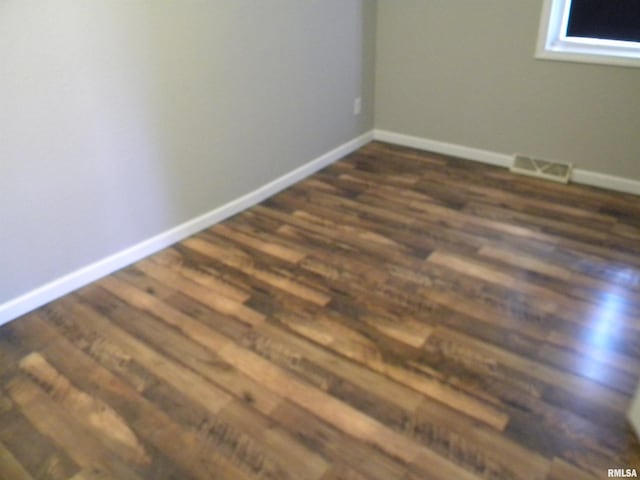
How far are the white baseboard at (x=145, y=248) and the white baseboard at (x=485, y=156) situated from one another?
56 centimetres

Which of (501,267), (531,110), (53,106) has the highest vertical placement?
(53,106)

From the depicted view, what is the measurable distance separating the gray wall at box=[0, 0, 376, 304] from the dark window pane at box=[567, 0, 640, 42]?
53.5 inches

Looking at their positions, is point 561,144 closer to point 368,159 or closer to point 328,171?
point 368,159

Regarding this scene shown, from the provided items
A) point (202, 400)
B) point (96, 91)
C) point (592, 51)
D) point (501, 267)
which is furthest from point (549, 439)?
point (592, 51)

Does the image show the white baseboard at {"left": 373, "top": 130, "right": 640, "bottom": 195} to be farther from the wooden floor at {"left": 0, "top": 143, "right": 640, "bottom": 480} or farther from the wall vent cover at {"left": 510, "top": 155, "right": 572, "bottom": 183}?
the wooden floor at {"left": 0, "top": 143, "right": 640, "bottom": 480}

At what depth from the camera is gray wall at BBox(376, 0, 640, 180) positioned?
2.90 m

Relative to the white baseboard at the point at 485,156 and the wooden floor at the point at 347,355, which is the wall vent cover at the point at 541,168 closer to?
the white baseboard at the point at 485,156

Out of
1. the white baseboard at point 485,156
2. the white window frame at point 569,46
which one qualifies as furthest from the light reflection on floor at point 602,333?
the white window frame at point 569,46

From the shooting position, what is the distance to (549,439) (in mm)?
1511

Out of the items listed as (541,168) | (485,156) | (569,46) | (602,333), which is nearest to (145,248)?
(602,333)

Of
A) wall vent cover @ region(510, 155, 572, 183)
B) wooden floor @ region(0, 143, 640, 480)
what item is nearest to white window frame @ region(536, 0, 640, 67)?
wall vent cover @ region(510, 155, 572, 183)

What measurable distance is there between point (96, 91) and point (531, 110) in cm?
253

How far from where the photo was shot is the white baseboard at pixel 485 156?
118 inches

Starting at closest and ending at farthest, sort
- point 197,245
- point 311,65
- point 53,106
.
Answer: point 53,106 → point 197,245 → point 311,65
